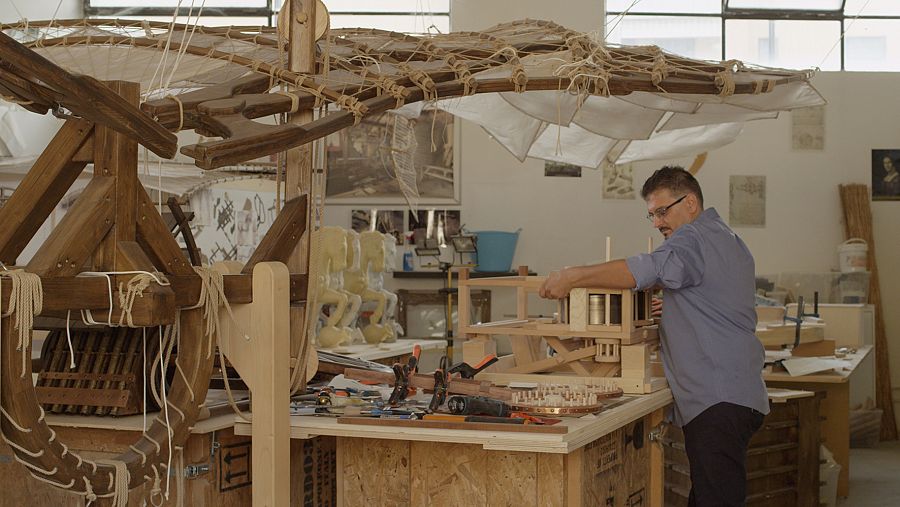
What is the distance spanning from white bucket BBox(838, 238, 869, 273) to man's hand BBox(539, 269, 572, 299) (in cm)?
686

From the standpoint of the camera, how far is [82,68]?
4.31m

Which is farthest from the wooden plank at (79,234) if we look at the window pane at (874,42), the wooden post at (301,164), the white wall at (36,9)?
the window pane at (874,42)

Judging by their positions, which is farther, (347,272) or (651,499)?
(347,272)

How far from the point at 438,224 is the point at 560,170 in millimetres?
1343

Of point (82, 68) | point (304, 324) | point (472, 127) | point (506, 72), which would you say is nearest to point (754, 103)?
point (506, 72)

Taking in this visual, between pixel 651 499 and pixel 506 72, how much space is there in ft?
5.83

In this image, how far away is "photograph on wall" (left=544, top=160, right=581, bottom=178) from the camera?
10438 mm

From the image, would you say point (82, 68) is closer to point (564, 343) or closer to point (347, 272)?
point (564, 343)

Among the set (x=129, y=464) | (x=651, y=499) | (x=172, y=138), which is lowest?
(x=651, y=499)

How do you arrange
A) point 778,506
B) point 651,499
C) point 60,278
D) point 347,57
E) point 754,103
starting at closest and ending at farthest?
point 60,278 < point 347,57 < point 651,499 < point 754,103 < point 778,506

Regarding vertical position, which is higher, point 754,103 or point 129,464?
point 754,103

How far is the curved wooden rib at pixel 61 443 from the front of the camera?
220cm

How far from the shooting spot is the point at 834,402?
684 cm

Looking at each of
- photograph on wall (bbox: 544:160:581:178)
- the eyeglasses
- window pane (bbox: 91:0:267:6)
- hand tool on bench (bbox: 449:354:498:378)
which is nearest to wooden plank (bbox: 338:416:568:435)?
hand tool on bench (bbox: 449:354:498:378)
